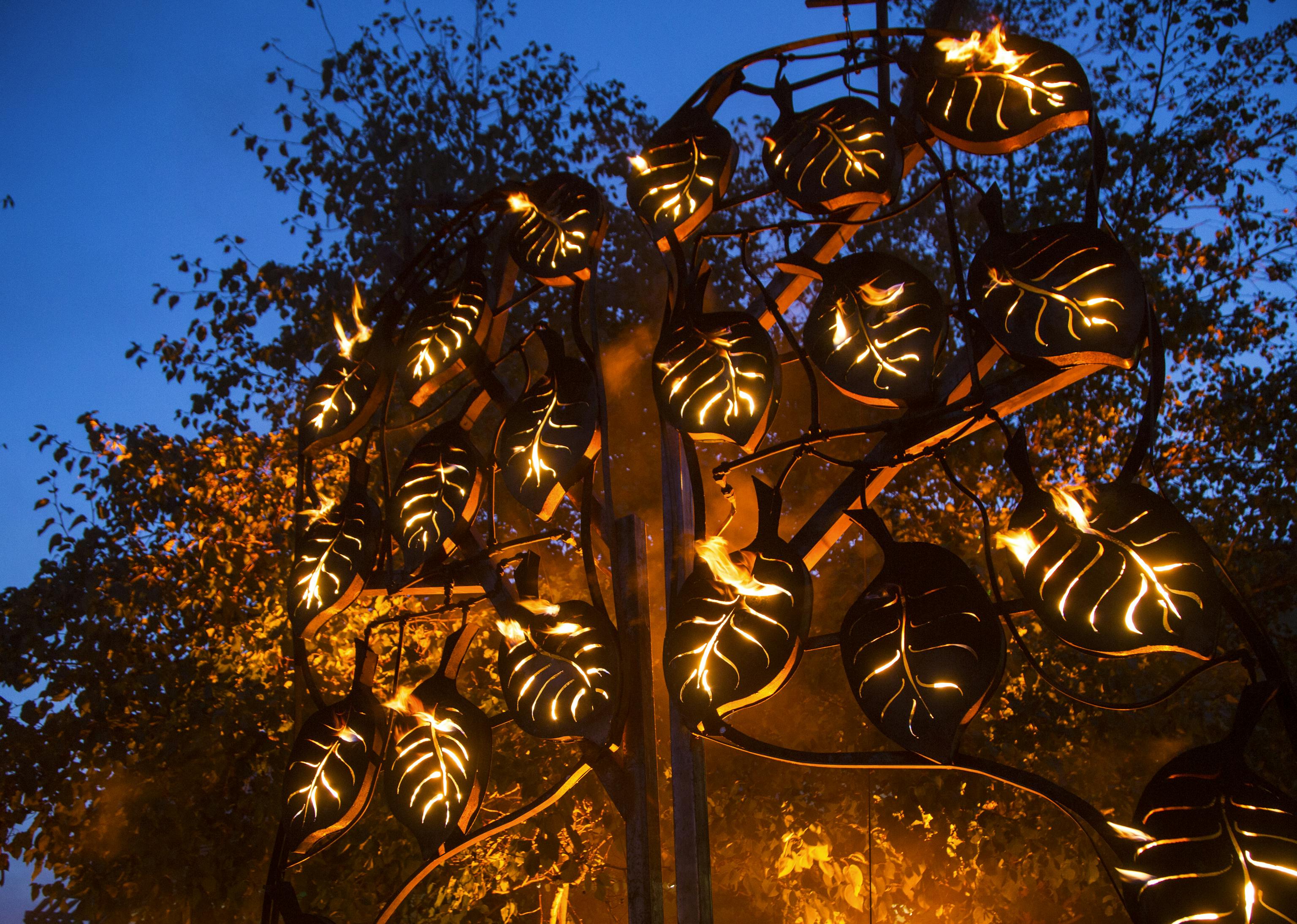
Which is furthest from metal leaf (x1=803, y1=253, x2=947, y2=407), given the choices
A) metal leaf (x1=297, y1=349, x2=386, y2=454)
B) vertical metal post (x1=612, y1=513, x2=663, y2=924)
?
metal leaf (x1=297, y1=349, x2=386, y2=454)

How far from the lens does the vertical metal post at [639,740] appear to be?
4.23 feet

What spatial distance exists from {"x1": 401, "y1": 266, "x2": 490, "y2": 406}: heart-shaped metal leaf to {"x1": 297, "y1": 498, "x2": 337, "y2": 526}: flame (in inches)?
11.5

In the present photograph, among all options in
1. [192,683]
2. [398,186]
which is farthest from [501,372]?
[192,683]

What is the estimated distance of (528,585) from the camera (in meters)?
1.46

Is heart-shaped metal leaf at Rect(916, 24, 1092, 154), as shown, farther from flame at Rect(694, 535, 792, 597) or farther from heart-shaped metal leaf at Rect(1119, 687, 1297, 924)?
heart-shaped metal leaf at Rect(1119, 687, 1297, 924)

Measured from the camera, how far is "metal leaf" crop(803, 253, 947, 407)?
117cm

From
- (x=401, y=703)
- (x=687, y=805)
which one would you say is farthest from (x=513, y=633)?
(x=687, y=805)

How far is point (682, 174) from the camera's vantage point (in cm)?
147

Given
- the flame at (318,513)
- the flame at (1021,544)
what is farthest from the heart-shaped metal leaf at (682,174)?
the flame at (318,513)

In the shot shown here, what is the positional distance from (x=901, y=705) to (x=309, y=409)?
4.36 feet

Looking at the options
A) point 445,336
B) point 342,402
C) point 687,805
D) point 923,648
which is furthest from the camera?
point 342,402

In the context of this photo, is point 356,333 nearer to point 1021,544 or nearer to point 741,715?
point 1021,544

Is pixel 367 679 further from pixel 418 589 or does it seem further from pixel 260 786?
pixel 260 786

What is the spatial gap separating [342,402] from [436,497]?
0.38 meters
